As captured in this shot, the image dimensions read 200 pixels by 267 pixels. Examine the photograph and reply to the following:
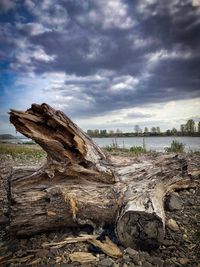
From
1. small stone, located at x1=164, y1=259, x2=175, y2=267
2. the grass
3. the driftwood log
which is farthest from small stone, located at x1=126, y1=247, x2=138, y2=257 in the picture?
the grass

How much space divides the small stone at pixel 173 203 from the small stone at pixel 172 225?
683 mm

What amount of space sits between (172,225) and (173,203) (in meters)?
1.05

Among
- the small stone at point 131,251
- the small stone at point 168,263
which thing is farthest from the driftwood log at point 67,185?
the small stone at point 168,263

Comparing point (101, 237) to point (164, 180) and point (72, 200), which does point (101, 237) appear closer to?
point (72, 200)

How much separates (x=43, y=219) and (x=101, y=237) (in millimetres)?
1148

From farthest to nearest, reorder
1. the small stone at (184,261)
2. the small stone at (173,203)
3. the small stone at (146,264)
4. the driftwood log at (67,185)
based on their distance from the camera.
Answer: the small stone at (173,203), the driftwood log at (67,185), the small stone at (184,261), the small stone at (146,264)

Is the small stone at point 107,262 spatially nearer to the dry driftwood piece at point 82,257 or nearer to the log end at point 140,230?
the dry driftwood piece at point 82,257

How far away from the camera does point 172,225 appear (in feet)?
18.0

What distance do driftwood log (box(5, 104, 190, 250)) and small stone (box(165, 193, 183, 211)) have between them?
85 centimetres

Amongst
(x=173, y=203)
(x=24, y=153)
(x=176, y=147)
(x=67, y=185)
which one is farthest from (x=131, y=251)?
(x=24, y=153)

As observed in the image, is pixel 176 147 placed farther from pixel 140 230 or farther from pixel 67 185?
pixel 140 230

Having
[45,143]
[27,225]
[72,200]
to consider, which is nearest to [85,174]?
[72,200]

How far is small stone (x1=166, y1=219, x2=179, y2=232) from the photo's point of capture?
537cm

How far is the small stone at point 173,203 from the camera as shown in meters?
6.35
